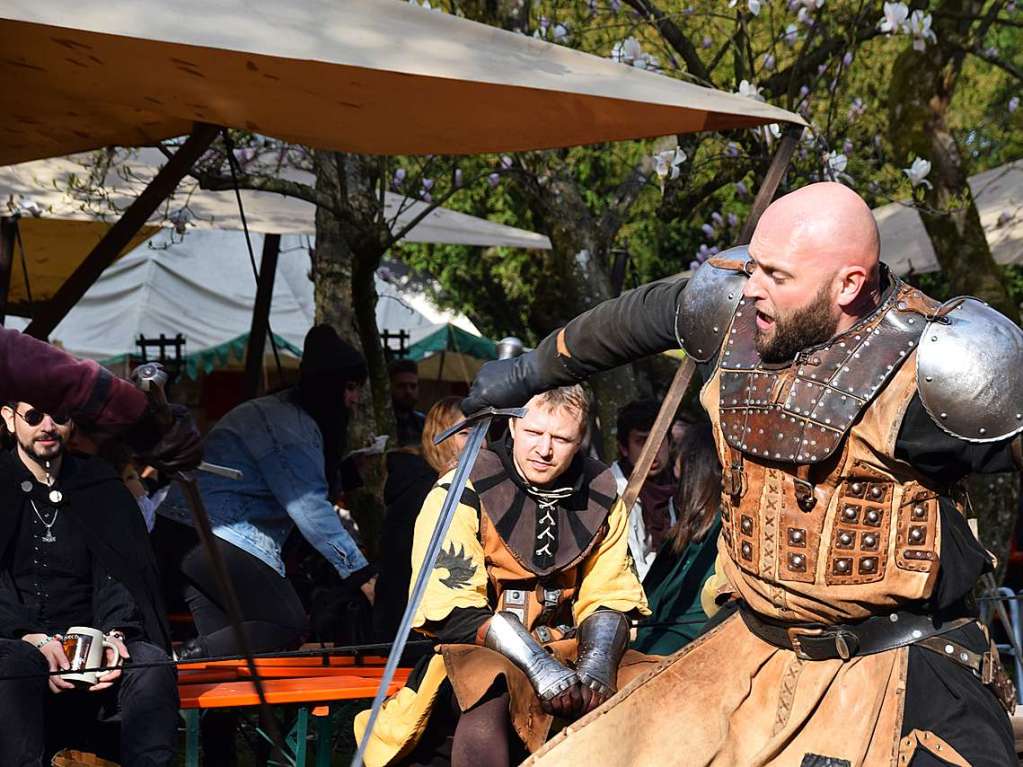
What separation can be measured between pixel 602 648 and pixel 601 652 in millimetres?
15

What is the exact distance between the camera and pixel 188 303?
Result: 14328 mm

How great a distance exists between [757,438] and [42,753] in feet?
8.50

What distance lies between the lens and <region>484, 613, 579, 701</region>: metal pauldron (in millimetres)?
4070

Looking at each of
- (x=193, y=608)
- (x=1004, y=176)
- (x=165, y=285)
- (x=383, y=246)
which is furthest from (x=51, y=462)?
(x=165, y=285)

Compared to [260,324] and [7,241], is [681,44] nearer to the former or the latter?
[260,324]

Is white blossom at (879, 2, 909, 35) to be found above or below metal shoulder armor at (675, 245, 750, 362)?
above

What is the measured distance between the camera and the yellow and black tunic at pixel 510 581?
13.6 feet

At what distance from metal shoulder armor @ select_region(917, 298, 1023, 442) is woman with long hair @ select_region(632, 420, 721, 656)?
2.26 meters

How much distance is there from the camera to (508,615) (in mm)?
4199

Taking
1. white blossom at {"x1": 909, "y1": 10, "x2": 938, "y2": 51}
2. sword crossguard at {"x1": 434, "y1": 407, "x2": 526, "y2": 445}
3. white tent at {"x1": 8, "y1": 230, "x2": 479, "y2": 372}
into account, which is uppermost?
white blossom at {"x1": 909, "y1": 10, "x2": 938, "y2": 51}

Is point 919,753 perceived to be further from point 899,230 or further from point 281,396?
point 899,230

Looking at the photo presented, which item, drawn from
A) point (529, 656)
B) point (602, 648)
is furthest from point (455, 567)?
point (602, 648)

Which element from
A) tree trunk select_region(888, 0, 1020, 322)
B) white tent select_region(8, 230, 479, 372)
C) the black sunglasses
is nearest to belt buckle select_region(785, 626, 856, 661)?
the black sunglasses

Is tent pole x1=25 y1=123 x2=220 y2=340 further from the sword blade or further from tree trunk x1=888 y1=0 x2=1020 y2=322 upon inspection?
tree trunk x1=888 y1=0 x2=1020 y2=322
